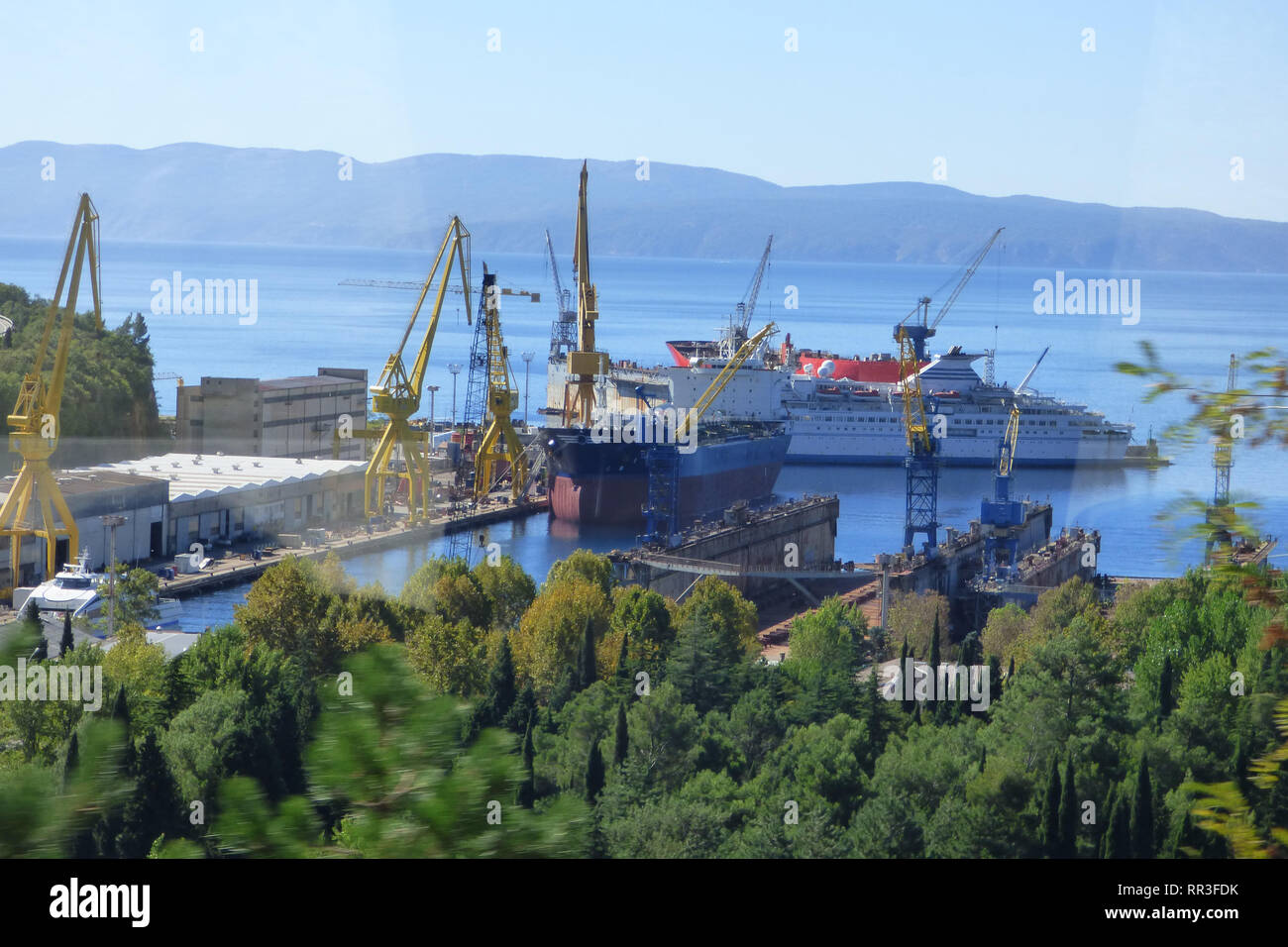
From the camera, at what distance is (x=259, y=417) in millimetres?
16625

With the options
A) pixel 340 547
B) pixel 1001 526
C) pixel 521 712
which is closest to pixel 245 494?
pixel 340 547

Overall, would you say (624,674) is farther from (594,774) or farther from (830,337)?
(830,337)

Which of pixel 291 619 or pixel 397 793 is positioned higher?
pixel 397 793

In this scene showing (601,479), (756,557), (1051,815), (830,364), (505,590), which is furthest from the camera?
(830,364)

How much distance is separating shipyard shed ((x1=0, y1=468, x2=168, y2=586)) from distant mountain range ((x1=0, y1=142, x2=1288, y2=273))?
16.3 ft

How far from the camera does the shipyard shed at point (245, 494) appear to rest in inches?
520

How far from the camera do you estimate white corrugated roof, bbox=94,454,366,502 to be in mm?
13602

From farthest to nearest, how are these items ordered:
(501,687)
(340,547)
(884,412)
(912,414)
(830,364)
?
(830,364)
(884,412)
(912,414)
(340,547)
(501,687)

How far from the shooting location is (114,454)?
1571 cm

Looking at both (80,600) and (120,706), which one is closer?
(120,706)

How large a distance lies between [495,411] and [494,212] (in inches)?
594

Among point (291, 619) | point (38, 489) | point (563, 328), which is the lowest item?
point (291, 619)
